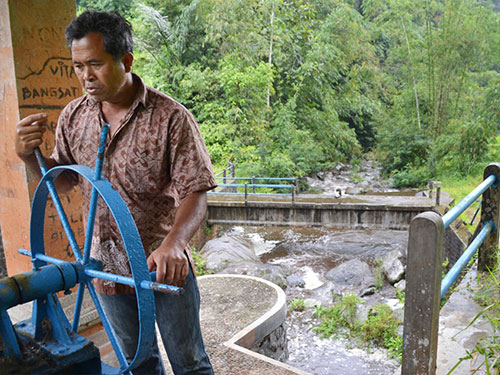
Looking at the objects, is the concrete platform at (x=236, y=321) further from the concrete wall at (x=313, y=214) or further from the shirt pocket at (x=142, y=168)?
the concrete wall at (x=313, y=214)

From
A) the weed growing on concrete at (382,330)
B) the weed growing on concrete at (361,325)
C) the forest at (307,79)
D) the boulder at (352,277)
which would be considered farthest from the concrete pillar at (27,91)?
the forest at (307,79)

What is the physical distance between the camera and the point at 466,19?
16953 millimetres

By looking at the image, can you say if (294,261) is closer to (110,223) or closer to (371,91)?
(110,223)

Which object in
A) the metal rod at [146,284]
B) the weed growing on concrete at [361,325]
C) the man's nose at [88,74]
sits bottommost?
the weed growing on concrete at [361,325]

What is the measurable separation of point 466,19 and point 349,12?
536 centimetres

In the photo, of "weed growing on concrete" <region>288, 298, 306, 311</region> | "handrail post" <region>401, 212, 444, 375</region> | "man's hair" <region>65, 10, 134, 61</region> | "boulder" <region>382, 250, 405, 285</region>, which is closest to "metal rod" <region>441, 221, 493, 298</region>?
"handrail post" <region>401, 212, 444, 375</region>

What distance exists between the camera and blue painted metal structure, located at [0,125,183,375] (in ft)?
3.67

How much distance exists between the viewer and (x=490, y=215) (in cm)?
324

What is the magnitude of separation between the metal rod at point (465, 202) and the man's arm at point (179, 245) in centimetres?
114

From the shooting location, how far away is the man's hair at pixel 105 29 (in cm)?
150

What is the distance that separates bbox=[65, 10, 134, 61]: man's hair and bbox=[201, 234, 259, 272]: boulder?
6.80 m

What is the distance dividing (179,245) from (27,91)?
161 cm

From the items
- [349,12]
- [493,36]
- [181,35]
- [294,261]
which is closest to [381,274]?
[294,261]

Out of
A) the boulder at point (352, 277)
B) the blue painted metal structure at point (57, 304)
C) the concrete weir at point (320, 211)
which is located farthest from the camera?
the concrete weir at point (320, 211)
